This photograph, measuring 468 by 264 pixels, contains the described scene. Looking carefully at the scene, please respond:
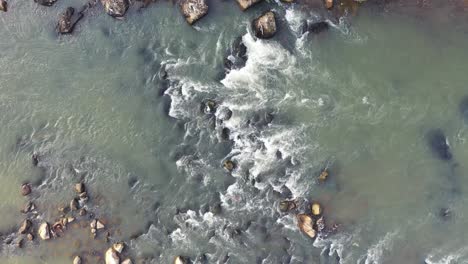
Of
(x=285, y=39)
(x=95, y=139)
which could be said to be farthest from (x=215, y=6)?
(x=95, y=139)

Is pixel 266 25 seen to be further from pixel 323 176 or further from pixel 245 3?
pixel 323 176

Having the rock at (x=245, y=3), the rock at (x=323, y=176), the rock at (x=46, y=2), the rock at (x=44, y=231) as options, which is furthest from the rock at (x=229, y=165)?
the rock at (x=46, y=2)

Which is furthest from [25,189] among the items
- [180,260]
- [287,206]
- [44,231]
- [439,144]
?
[439,144]

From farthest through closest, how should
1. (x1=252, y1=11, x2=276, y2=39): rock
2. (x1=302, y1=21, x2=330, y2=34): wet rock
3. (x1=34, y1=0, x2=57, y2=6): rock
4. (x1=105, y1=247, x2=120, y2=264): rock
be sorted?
1. (x1=34, y1=0, x2=57, y2=6): rock
2. (x1=105, y1=247, x2=120, y2=264): rock
3. (x1=302, y1=21, x2=330, y2=34): wet rock
4. (x1=252, y1=11, x2=276, y2=39): rock

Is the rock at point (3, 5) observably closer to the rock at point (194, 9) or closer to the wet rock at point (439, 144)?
the rock at point (194, 9)

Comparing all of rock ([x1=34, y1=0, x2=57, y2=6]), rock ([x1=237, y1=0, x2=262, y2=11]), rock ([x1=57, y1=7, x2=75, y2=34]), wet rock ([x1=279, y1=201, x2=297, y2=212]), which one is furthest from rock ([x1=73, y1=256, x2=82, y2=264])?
rock ([x1=237, y1=0, x2=262, y2=11])

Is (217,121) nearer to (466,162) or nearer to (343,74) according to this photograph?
(343,74)

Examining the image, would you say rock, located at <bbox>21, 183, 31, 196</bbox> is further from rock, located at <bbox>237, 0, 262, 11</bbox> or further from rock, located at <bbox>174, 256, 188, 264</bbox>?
rock, located at <bbox>237, 0, 262, 11</bbox>

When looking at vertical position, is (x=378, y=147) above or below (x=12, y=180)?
above
